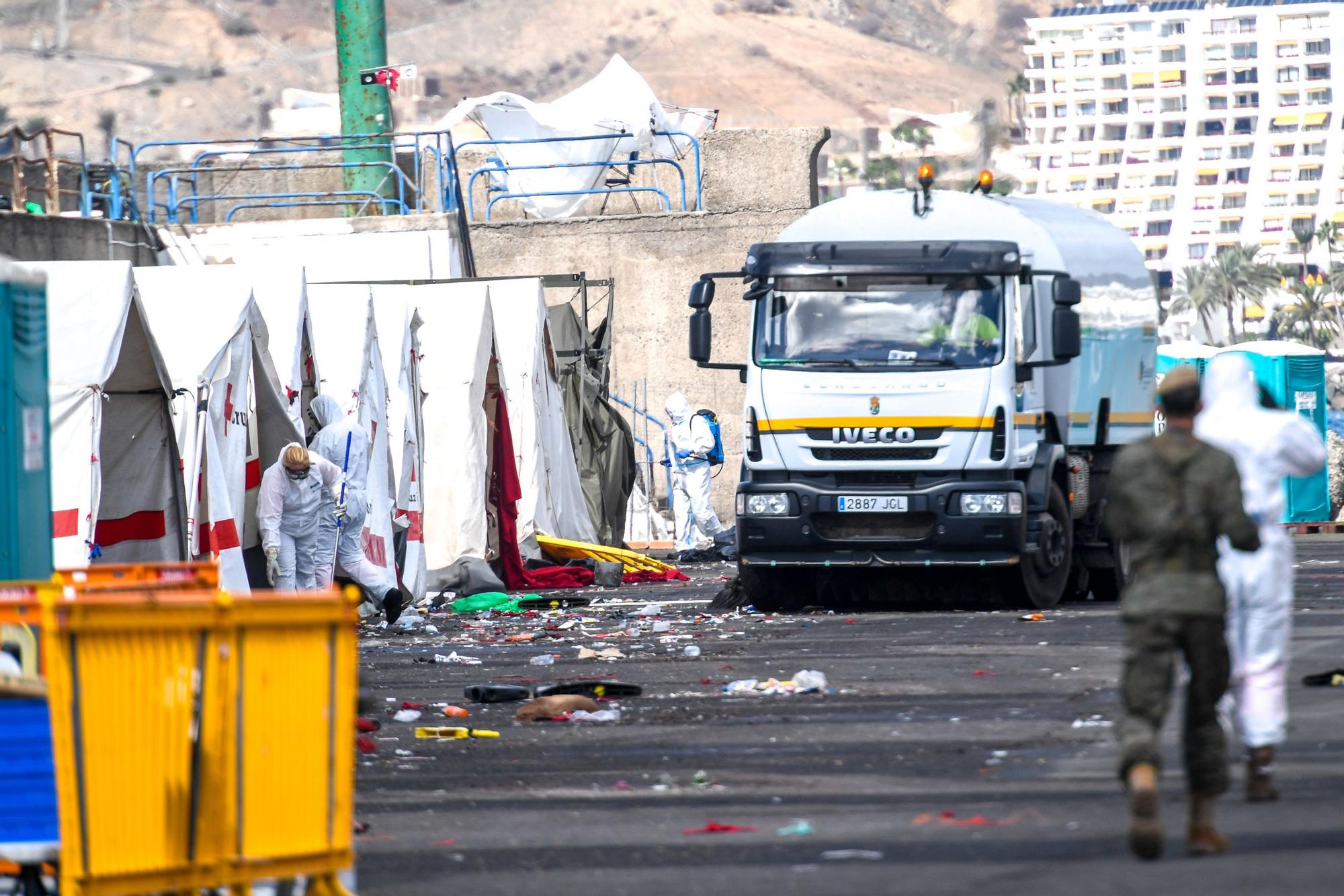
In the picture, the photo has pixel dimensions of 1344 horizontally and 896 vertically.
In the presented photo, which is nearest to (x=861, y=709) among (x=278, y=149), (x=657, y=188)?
(x=278, y=149)

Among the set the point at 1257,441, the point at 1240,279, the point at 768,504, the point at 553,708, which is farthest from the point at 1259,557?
the point at 1240,279

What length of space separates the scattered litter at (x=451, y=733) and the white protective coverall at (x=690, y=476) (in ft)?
51.3

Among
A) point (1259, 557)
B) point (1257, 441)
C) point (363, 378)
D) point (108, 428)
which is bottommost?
point (1259, 557)

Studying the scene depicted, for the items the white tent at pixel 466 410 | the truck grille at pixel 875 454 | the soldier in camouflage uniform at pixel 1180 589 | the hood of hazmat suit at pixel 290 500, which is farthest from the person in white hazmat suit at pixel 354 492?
the soldier in camouflage uniform at pixel 1180 589

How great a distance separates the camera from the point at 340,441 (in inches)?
656

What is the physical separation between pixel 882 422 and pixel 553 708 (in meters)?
5.54

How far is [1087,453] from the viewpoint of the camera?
686 inches

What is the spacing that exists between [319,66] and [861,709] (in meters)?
181

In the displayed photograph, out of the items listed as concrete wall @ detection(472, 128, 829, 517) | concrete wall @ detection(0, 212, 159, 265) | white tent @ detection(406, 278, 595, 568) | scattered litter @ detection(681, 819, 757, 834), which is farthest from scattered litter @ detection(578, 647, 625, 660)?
concrete wall @ detection(472, 128, 829, 517)

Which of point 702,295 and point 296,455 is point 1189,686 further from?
point 296,455

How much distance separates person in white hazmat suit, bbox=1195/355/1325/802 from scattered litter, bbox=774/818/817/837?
1613 millimetres

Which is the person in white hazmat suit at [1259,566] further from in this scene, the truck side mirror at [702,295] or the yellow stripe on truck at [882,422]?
the truck side mirror at [702,295]

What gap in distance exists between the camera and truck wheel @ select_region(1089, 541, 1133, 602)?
→ 17.3 metres

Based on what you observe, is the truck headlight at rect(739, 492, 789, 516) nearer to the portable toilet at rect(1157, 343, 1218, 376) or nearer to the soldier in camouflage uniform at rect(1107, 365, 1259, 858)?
the soldier in camouflage uniform at rect(1107, 365, 1259, 858)
